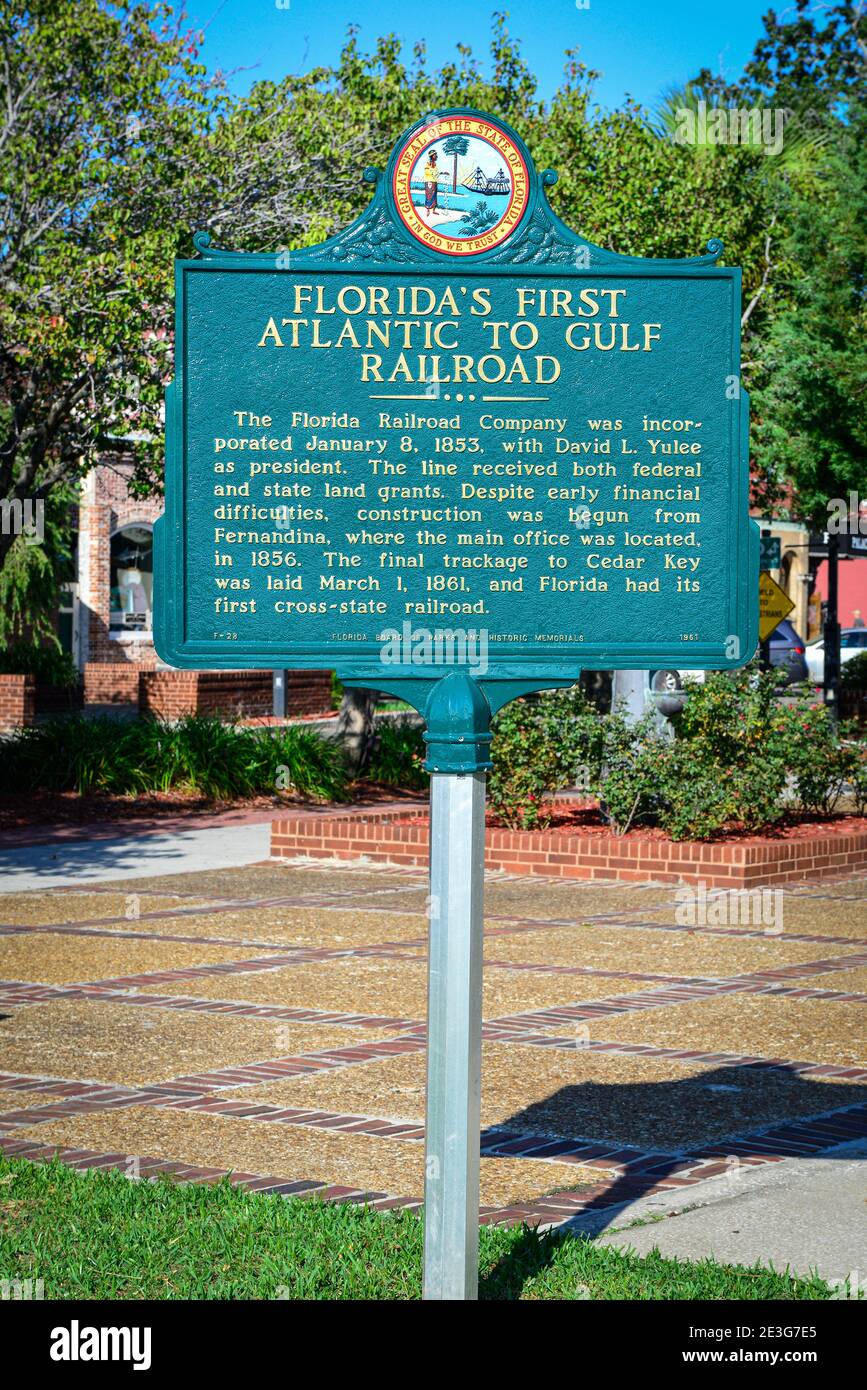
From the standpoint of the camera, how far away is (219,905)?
513 inches

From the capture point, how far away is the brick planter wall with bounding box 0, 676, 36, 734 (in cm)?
2886

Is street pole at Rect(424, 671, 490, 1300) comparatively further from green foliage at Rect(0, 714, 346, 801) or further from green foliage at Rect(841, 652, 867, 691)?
green foliage at Rect(841, 652, 867, 691)

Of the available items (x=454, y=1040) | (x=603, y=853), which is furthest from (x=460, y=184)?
(x=603, y=853)

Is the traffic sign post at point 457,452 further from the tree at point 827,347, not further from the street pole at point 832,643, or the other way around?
the street pole at point 832,643

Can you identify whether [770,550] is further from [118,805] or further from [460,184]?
[460,184]

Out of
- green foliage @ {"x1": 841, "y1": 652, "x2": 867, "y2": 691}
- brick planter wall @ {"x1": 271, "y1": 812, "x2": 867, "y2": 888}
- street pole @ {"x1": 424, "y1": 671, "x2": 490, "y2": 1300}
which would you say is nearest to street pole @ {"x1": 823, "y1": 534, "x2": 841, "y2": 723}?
green foliage @ {"x1": 841, "y1": 652, "x2": 867, "y2": 691}

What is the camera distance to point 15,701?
29.0 m

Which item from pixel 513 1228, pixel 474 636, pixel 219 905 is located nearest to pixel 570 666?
pixel 474 636

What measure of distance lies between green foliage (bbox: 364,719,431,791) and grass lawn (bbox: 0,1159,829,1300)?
16.8 metres

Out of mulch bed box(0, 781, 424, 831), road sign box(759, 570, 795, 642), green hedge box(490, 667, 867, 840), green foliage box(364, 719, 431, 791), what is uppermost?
road sign box(759, 570, 795, 642)

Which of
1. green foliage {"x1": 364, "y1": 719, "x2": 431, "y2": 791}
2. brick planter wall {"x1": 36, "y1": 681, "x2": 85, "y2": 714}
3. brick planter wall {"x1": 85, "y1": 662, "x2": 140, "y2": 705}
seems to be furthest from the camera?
brick planter wall {"x1": 85, "y1": 662, "x2": 140, "y2": 705}

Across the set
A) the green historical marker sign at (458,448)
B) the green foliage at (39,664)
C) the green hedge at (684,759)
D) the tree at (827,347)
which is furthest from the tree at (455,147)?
the green foliage at (39,664)

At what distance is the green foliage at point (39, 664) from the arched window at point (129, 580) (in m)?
8.07

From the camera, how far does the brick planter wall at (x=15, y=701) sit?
28859mm
